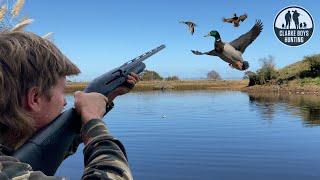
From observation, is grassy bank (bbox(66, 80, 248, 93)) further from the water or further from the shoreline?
the water

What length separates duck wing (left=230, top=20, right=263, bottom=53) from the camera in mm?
5217

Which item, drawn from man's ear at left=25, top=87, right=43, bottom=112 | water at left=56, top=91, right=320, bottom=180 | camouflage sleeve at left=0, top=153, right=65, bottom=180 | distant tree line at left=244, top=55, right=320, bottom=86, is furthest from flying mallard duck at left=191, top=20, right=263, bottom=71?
distant tree line at left=244, top=55, right=320, bottom=86

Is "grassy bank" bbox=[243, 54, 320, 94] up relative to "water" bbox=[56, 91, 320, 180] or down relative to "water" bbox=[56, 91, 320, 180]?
up

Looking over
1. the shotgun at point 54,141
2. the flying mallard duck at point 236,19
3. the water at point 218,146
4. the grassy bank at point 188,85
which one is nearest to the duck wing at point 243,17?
the flying mallard duck at point 236,19

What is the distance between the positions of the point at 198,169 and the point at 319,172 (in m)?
4.91

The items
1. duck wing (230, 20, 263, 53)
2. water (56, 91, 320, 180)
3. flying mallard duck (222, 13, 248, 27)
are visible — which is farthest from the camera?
water (56, 91, 320, 180)

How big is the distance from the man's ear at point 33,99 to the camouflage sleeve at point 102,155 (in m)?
0.21

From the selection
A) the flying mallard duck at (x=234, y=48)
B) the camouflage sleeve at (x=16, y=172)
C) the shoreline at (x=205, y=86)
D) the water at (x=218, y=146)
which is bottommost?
the water at (x=218, y=146)

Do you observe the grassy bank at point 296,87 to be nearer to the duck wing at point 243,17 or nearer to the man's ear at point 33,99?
the duck wing at point 243,17

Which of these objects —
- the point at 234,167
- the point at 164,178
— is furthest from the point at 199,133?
the point at 164,178

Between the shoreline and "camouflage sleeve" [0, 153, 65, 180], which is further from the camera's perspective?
the shoreline

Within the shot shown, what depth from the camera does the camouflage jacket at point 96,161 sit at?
2.11 m

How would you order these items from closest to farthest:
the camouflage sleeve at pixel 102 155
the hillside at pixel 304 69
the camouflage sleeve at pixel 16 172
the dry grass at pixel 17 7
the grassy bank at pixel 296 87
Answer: the camouflage sleeve at pixel 16 172
the camouflage sleeve at pixel 102 155
the dry grass at pixel 17 7
the hillside at pixel 304 69
the grassy bank at pixel 296 87

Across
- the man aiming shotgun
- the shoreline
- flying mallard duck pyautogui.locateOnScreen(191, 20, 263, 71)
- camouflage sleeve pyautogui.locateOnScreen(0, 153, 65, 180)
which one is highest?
flying mallard duck pyautogui.locateOnScreen(191, 20, 263, 71)
